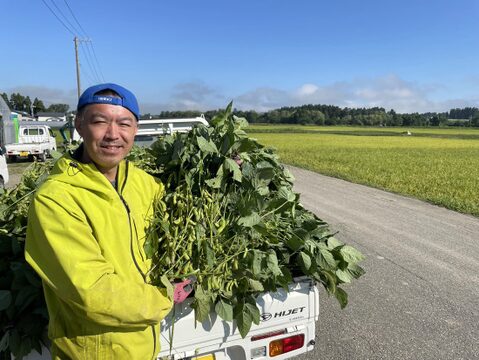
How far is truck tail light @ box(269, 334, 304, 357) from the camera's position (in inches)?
97.6

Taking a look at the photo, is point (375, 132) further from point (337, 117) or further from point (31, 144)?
point (31, 144)

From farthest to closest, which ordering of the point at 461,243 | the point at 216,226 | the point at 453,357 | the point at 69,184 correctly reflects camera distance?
1. the point at 461,243
2. the point at 453,357
3. the point at 216,226
4. the point at 69,184

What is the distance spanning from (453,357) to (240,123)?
8.93 feet

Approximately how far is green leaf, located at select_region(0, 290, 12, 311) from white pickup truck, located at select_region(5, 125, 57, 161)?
1979 cm

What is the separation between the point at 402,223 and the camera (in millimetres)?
7922

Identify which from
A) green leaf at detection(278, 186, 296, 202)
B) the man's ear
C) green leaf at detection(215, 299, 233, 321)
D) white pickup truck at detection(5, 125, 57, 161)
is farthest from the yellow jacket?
white pickup truck at detection(5, 125, 57, 161)

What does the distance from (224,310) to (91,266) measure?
2.90ft

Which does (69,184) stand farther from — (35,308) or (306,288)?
(306,288)

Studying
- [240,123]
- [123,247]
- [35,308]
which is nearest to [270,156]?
[240,123]

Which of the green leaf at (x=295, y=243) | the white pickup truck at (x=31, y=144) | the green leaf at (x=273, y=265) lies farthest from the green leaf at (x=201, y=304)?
the white pickup truck at (x=31, y=144)

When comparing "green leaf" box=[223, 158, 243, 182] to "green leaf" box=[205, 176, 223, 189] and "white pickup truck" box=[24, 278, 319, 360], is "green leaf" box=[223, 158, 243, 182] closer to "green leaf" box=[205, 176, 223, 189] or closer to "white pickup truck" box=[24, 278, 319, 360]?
"green leaf" box=[205, 176, 223, 189]

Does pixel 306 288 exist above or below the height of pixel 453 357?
above

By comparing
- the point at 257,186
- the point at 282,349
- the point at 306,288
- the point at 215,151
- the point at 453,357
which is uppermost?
the point at 215,151

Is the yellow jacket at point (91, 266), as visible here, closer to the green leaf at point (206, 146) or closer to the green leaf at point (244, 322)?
the green leaf at point (244, 322)
